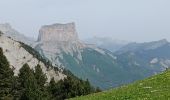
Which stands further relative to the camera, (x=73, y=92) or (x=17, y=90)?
(x=73, y=92)

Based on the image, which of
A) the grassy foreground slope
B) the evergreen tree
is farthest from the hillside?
the grassy foreground slope

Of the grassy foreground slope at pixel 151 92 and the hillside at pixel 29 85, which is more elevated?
the hillside at pixel 29 85

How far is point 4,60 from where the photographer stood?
94.9 m

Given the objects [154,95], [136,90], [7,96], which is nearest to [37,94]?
[7,96]

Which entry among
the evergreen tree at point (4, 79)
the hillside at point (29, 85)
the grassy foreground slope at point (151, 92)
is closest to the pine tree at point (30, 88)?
the hillside at point (29, 85)

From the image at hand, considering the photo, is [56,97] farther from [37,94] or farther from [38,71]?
[37,94]

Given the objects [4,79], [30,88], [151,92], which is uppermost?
[30,88]

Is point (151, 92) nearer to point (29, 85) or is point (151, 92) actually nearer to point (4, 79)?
point (4, 79)

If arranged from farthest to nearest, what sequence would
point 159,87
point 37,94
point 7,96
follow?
point 37,94 → point 7,96 → point 159,87

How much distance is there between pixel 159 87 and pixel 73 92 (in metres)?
91.4

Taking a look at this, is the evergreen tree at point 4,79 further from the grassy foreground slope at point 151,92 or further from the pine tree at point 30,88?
the grassy foreground slope at point 151,92

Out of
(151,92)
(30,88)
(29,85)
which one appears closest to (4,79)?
(30,88)

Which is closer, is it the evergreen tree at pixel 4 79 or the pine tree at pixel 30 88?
the evergreen tree at pixel 4 79

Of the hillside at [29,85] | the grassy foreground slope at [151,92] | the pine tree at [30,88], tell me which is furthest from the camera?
the pine tree at [30,88]
